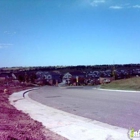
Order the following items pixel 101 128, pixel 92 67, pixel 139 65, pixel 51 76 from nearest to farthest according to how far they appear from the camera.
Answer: pixel 101 128 < pixel 51 76 < pixel 139 65 < pixel 92 67

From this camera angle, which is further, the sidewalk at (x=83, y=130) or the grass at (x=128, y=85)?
the grass at (x=128, y=85)

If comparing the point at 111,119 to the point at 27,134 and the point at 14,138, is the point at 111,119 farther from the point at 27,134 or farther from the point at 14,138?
the point at 14,138

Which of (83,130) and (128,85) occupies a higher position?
(83,130)

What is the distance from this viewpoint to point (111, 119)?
8070mm

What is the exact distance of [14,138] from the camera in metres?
4.96

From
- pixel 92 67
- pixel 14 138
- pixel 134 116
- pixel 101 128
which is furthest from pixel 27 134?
pixel 92 67

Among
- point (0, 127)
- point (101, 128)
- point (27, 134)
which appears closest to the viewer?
point (27, 134)

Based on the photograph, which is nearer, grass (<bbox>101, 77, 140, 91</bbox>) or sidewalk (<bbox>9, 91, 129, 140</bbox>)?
sidewalk (<bbox>9, 91, 129, 140</bbox>)

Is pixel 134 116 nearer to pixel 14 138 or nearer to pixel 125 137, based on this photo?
pixel 125 137

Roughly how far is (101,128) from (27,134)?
2.08 meters

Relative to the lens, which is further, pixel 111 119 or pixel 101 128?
pixel 111 119

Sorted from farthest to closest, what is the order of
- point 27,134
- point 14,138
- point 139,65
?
1. point 139,65
2. point 27,134
3. point 14,138

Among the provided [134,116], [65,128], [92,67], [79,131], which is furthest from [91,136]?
[92,67]

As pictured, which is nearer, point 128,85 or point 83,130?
point 83,130
